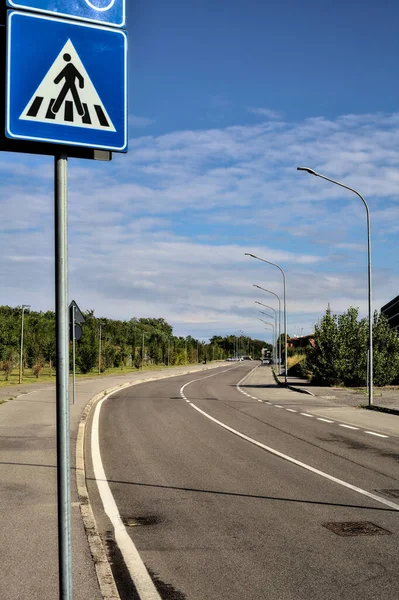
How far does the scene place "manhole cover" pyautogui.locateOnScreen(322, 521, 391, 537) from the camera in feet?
22.1

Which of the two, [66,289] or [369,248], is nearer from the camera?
[66,289]

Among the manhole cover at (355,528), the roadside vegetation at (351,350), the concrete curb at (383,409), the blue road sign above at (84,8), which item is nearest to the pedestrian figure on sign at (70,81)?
the blue road sign above at (84,8)

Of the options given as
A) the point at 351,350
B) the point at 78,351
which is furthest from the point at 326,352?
the point at 78,351

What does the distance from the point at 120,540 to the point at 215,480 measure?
3307 millimetres

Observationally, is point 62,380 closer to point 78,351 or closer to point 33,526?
point 33,526

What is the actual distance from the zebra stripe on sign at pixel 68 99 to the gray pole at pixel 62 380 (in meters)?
0.20

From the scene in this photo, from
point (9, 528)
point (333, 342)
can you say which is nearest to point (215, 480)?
point (9, 528)

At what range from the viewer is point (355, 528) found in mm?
6926

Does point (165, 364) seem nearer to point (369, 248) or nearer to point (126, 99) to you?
point (369, 248)

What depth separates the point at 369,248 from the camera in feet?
82.3

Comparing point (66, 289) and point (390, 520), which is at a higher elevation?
point (66, 289)

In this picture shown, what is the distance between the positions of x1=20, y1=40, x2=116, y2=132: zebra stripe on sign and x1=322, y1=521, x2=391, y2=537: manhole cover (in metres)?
5.21

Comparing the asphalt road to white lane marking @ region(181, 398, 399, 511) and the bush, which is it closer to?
white lane marking @ region(181, 398, 399, 511)

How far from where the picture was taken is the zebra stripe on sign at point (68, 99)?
2855 mm
